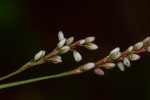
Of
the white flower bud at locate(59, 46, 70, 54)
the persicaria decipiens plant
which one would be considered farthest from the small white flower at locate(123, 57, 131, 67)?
the white flower bud at locate(59, 46, 70, 54)

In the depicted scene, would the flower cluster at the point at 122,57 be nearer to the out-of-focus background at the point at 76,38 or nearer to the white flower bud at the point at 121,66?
the white flower bud at the point at 121,66

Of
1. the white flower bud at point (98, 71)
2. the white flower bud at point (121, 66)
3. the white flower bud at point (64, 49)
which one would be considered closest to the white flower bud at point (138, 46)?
the white flower bud at point (121, 66)

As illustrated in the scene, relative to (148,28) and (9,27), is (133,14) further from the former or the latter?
(9,27)

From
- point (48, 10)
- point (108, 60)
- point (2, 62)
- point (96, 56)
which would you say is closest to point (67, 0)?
point (48, 10)

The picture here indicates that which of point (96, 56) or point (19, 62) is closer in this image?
point (19, 62)

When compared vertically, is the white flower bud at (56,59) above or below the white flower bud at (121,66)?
above

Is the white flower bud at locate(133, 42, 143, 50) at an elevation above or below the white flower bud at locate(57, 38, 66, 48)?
below

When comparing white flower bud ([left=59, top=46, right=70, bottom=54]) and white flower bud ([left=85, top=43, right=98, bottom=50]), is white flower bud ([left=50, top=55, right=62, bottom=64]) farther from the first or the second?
white flower bud ([left=85, top=43, right=98, bottom=50])

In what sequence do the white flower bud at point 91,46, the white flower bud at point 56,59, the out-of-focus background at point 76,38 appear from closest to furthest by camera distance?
the white flower bud at point 56,59 < the white flower bud at point 91,46 < the out-of-focus background at point 76,38

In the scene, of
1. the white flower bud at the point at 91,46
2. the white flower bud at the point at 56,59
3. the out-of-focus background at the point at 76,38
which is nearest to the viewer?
the white flower bud at the point at 56,59
